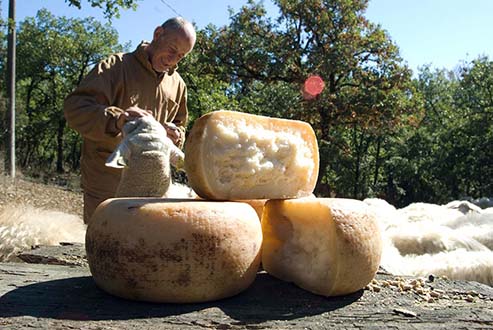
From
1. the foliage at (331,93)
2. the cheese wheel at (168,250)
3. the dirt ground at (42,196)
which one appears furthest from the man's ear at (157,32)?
the dirt ground at (42,196)

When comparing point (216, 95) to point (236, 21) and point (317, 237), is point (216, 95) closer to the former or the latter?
point (236, 21)

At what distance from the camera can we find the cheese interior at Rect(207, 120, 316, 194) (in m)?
1.59

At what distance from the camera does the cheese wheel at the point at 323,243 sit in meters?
1.47

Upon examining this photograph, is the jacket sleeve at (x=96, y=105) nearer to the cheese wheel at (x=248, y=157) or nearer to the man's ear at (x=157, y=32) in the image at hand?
the man's ear at (x=157, y=32)

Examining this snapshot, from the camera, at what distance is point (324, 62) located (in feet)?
37.2

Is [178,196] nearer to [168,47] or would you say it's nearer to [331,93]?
[168,47]

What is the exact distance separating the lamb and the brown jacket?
0.43 metres

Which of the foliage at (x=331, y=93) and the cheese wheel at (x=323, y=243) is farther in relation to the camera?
the foliage at (x=331, y=93)

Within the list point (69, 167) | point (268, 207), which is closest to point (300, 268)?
point (268, 207)

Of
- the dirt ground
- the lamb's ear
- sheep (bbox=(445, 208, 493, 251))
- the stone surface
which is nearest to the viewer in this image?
the stone surface

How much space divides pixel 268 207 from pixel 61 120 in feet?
70.2

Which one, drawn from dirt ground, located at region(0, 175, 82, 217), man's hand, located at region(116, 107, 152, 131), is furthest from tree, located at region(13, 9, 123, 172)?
man's hand, located at region(116, 107, 152, 131)

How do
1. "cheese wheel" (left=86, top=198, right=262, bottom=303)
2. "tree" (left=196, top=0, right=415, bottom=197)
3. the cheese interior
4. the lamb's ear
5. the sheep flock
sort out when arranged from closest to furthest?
"cheese wheel" (left=86, top=198, right=262, bottom=303), the cheese interior, the lamb's ear, the sheep flock, "tree" (left=196, top=0, right=415, bottom=197)

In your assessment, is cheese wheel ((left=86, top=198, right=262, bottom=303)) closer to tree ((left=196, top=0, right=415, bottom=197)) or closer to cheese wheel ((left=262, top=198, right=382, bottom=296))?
cheese wheel ((left=262, top=198, right=382, bottom=296))
